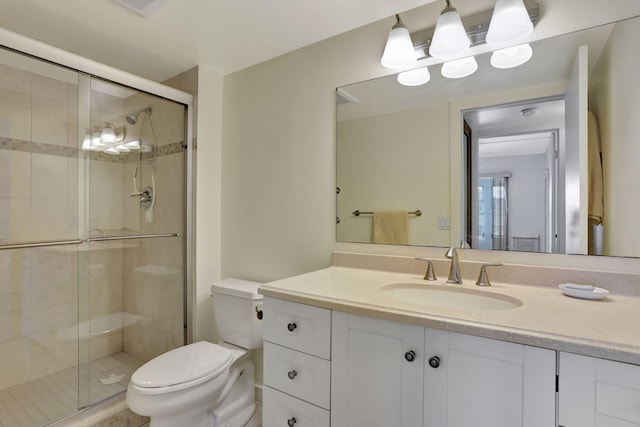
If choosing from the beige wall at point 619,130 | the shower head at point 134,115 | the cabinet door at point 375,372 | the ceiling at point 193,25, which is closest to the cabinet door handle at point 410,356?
the cabinet door at point 375,372

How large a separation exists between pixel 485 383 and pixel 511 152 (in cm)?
92

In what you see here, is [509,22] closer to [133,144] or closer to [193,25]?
[193,25]

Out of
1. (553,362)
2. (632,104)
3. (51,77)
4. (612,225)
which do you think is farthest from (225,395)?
(632,104)

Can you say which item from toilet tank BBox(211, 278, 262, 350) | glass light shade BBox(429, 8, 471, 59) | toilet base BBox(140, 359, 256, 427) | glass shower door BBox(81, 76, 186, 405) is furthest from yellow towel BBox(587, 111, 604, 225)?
glass shower door BBox(81, 76, 186, 405)

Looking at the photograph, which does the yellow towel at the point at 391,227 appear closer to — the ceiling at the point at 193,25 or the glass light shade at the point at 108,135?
the ceiling at the point at 193,25

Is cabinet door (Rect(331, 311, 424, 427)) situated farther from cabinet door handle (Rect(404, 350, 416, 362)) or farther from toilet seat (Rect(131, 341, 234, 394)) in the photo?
toilet seat (Rect(131, 341, 234, 394))

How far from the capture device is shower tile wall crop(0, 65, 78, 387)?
1933mm

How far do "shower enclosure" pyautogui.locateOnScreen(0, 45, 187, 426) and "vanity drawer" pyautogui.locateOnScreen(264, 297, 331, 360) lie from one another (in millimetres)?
1218

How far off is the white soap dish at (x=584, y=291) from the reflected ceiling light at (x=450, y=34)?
3.34 feet

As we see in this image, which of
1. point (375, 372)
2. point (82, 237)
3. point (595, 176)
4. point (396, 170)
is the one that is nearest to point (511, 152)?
point (595, 176)

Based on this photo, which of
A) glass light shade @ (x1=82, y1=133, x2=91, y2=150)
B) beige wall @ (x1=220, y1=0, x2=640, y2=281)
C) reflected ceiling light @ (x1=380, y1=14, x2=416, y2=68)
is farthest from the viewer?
glass light shade @ (x1=82, y1=133, x2=91, y2=150)

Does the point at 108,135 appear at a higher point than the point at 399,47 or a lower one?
lower

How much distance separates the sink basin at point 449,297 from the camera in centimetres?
115

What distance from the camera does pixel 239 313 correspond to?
183 centimetres
